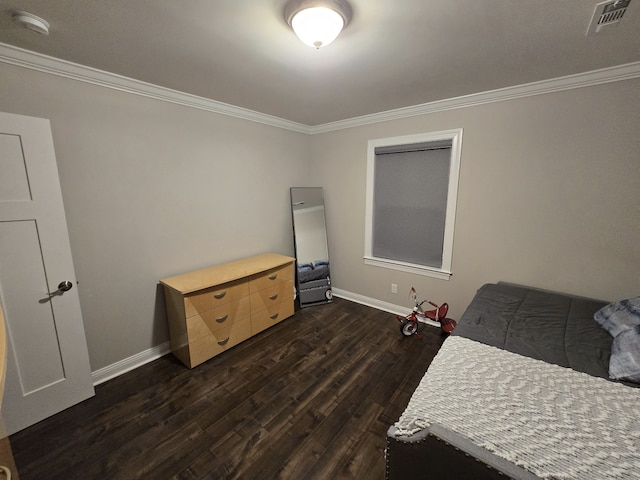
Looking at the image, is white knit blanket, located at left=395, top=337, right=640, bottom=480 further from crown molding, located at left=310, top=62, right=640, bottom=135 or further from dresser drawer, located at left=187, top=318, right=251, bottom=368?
crown molding, located at left=310, top=62, right=640, bottom=135

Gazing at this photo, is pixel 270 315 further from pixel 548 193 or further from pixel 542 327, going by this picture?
pixel 548 193

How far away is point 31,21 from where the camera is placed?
1370 mm

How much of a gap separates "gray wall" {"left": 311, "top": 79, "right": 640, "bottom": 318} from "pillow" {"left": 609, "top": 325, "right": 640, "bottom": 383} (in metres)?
0.93

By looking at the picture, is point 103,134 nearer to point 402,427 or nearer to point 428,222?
point 402,427

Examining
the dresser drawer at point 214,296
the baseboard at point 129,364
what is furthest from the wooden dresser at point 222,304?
the baseboard at point 129,364

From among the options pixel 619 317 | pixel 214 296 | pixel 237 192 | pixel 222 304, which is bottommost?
pixel 222 304

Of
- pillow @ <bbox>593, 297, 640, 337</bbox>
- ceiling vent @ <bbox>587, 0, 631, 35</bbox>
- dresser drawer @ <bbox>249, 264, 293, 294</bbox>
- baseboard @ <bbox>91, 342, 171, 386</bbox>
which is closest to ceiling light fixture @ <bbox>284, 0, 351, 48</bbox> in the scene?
ceiling vent @ <bbox>587, 0, 631, 35</bbox>

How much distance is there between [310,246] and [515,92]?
268 cm

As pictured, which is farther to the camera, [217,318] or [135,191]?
[217,318]

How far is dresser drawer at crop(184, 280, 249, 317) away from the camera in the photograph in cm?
224

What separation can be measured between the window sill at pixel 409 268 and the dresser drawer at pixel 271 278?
1077 mm

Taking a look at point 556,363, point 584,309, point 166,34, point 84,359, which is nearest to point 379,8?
point 166,34

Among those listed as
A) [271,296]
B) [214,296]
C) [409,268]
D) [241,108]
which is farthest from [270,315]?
[241,108]

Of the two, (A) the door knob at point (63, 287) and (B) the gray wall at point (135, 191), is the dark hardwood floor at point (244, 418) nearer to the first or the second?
(B) the gray wall at point (135, 191)
